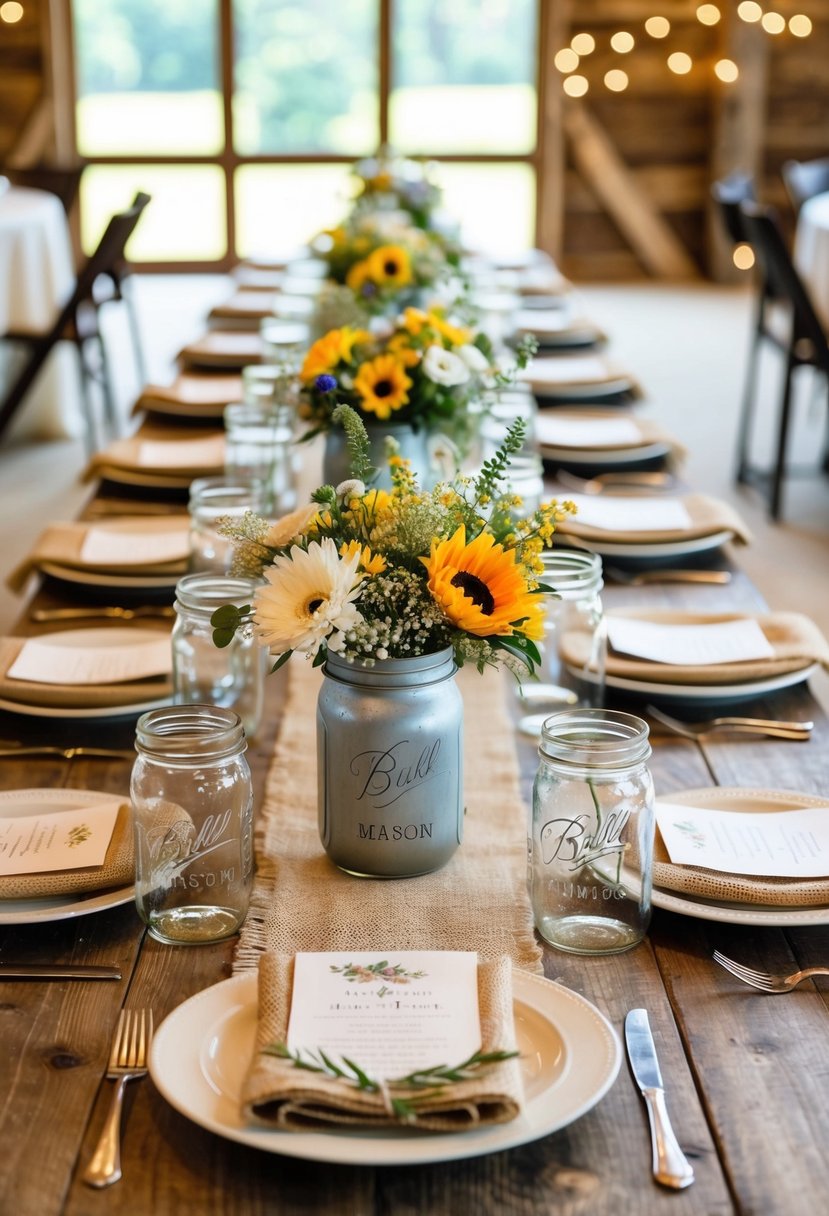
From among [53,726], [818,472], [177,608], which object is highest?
[177,608]

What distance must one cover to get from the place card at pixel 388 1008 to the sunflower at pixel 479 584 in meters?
0.26

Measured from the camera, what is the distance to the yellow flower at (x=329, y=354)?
6.41 feet

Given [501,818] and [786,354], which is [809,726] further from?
[786,354]

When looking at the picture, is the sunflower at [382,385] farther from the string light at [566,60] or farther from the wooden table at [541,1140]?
the string light at [566,60]

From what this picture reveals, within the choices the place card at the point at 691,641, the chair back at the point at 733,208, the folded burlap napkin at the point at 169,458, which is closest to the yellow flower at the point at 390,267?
the folded burlap napkin at the point at 169,458

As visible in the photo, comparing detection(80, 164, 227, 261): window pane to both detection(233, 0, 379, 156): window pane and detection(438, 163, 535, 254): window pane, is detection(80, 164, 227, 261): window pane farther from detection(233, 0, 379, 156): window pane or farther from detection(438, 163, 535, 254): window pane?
detection(438, 163, 535, 254): window pane

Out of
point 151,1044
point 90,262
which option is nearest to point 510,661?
point 151,1044

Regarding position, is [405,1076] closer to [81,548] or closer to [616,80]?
[81,548]

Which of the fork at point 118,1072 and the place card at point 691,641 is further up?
the place card at point 691,641

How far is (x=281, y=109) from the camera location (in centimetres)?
900

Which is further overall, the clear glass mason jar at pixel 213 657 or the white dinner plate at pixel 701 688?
the white dinner plate at pixel 701 688

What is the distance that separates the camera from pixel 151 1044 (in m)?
0.97

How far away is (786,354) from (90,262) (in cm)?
231

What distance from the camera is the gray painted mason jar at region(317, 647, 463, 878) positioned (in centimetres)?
117
